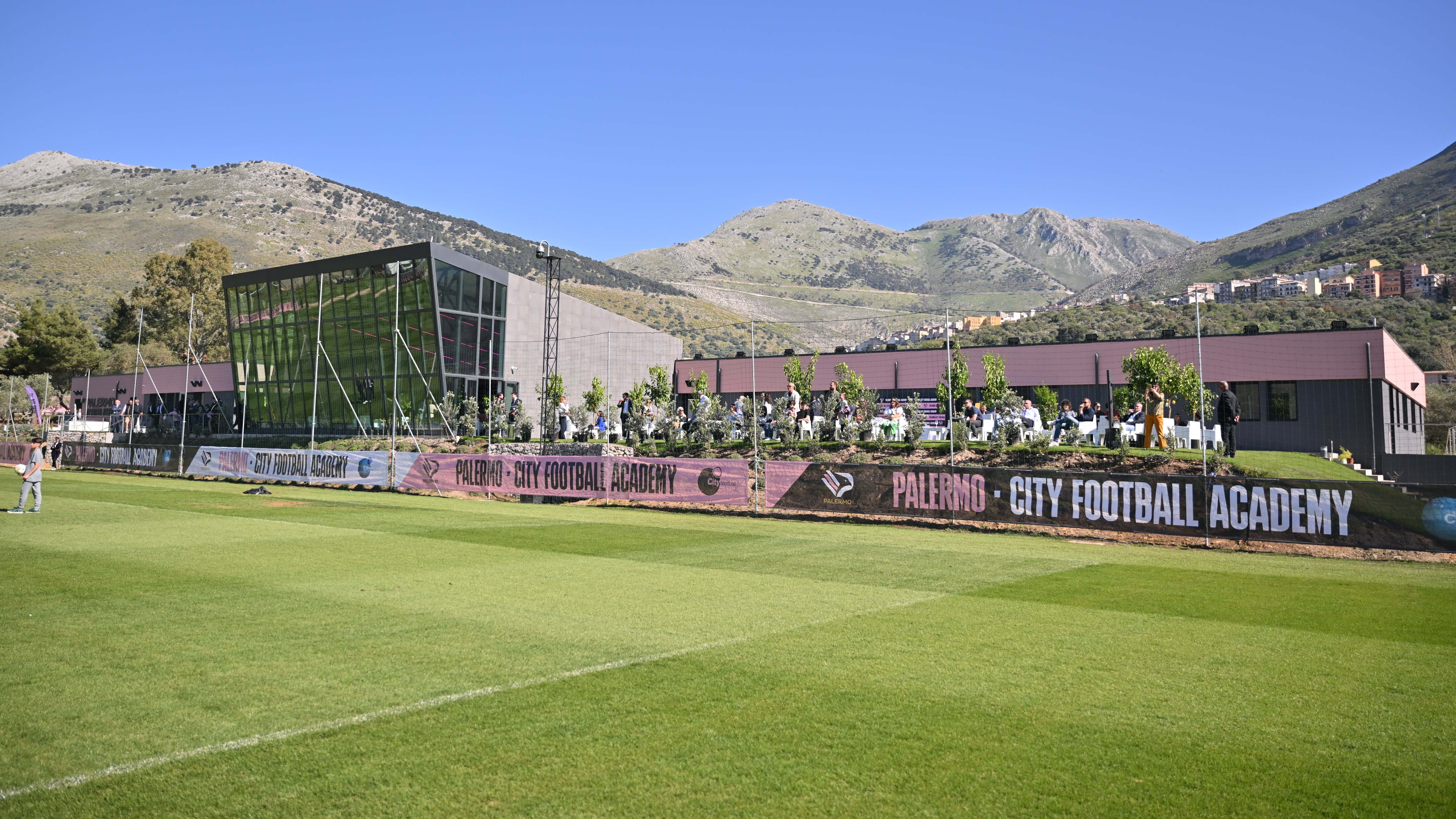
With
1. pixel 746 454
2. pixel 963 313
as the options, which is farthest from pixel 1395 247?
pixel 746 454

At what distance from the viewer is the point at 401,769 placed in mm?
4684

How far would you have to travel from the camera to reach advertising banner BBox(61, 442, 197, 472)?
34.8 meters

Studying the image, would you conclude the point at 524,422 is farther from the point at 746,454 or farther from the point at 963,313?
the point at 963,313

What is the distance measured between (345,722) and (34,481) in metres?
17.9

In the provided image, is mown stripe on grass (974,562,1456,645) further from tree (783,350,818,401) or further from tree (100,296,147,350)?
tree (100,296,147,350)

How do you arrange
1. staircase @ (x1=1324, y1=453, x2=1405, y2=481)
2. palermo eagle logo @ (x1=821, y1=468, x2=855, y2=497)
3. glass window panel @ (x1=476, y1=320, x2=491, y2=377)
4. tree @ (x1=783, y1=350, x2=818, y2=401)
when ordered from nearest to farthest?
palermo eagle logo @ (x1=821, y1=468, x2=855, y2=497) < staircase @ (x1=1324, y1=453, x2=1405, y2=481) < tree @ (x1=783, y1=350, x2=818, y2=401) < glass window panel @ (x1=476, y1=320, x2=491, y2=377)

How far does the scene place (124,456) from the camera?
3662cm

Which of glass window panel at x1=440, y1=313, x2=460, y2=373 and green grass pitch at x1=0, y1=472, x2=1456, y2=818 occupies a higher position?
glass window panel at x1=440, y1=313, x2=460, y2=373

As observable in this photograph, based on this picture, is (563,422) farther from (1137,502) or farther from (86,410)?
(86,410)

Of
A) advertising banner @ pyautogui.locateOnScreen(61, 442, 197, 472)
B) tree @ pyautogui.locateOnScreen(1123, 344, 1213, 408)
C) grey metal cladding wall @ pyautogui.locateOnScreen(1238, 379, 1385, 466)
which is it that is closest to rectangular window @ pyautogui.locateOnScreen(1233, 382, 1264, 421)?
grey metal cladding wall @ pyautogui.locateOnScreen(1238, 379, 1385, 466)

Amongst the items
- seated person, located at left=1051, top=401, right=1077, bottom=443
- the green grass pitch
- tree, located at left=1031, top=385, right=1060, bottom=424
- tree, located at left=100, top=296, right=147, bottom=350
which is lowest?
the green grass pitch

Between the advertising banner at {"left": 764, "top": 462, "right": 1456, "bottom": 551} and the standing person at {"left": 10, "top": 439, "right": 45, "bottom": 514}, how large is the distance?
622 inches

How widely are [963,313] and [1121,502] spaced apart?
22196 millimetres

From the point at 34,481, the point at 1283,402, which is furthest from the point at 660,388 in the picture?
the point at 1283,402
